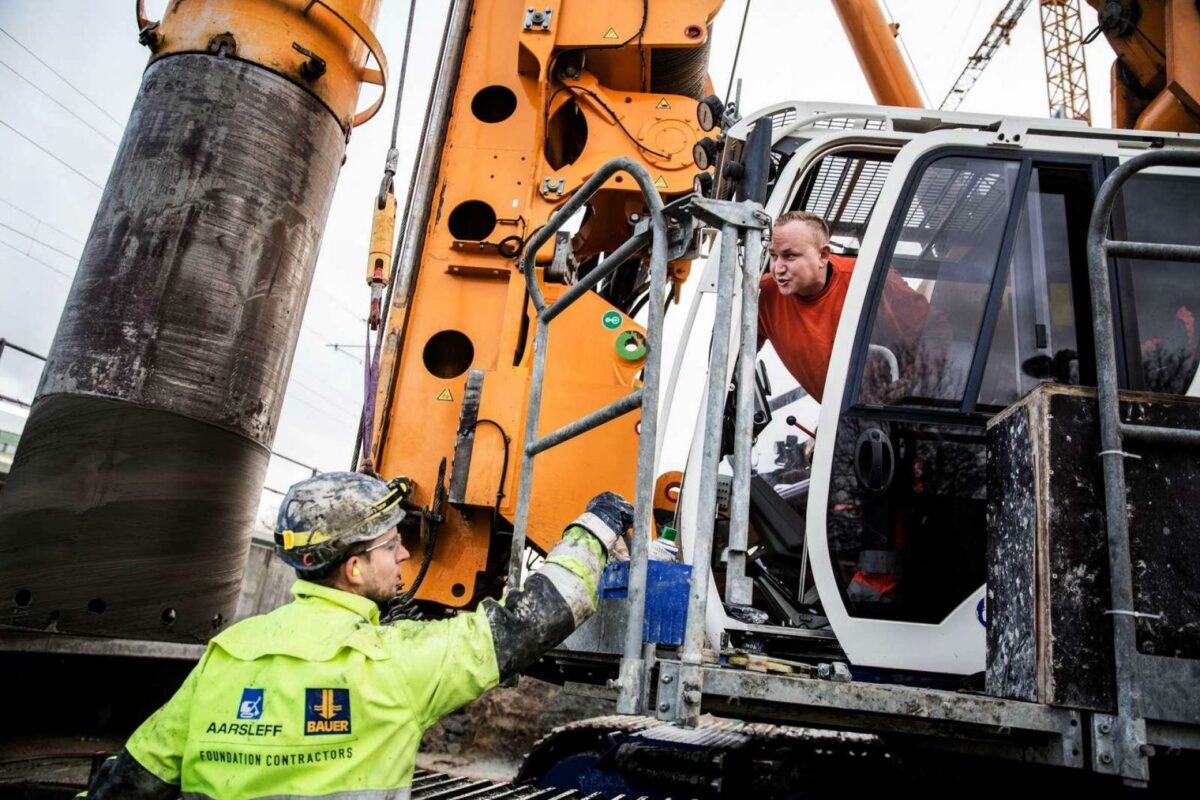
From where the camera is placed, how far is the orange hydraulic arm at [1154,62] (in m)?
4.16

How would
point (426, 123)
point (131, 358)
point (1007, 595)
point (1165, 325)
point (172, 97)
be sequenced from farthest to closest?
1. point (426, 123)
2. point (172, 97)
3. point (131, 358)
4. point (1165, 325)
5. point (1007, 595)

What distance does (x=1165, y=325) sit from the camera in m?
2.77

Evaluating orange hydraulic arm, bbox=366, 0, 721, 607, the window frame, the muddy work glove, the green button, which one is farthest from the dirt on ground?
the muddy work glove

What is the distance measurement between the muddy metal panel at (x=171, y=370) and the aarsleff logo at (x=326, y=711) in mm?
2377

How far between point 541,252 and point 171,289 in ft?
6.45

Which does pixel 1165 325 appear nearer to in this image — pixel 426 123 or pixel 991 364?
pixel 991 364

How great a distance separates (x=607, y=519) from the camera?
2.36 m

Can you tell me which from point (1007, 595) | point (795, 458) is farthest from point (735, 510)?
point (795, 458)

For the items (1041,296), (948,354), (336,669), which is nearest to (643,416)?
(336,669)

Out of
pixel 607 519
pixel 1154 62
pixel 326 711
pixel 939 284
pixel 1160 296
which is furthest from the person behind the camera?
pixel 1154 62

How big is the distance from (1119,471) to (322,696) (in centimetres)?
183

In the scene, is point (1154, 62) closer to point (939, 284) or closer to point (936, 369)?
point (939, 284)

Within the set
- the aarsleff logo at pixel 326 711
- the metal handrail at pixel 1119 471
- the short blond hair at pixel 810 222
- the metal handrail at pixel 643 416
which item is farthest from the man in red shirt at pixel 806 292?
the aarsleff logo at pixel 326 711

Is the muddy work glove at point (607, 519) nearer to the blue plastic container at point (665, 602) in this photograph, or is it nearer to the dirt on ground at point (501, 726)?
the blue plastic container at point (665, 602)
